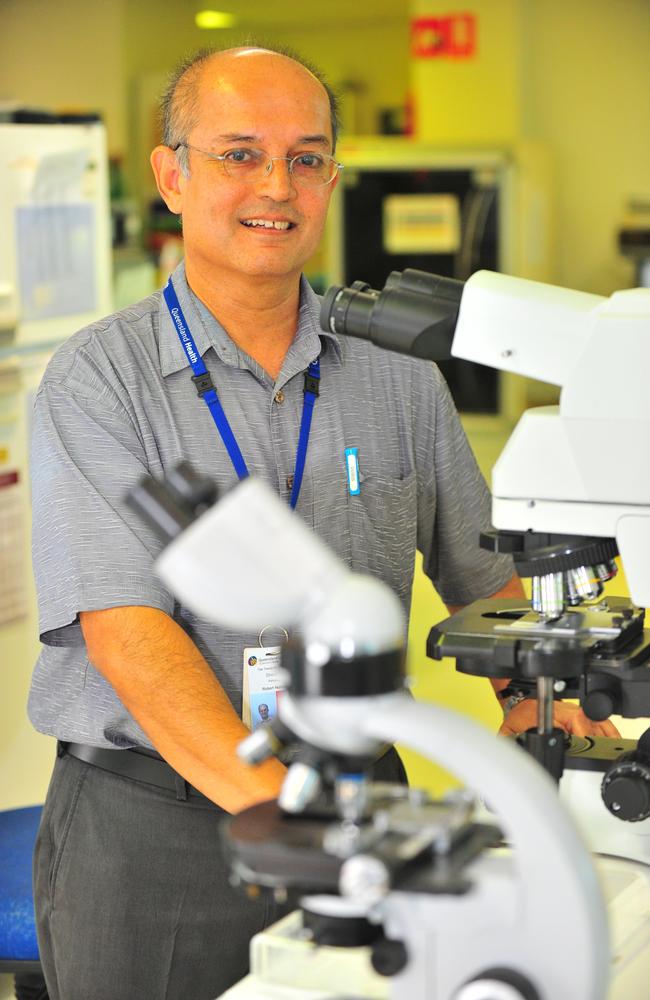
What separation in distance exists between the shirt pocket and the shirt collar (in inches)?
8.2

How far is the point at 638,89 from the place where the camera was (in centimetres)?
916


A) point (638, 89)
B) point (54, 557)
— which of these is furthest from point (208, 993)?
point (638, 89)

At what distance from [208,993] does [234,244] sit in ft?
3.42

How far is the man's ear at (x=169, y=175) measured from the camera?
1938 mm

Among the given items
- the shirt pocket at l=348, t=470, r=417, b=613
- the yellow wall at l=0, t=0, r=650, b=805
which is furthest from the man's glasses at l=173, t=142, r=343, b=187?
the yellow wall at l=0, t=0, r=650, b=805

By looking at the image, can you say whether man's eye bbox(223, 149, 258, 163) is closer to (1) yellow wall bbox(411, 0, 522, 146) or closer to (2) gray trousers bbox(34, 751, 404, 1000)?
(2) gray trousers bbox(34, 751, 404, 1000)

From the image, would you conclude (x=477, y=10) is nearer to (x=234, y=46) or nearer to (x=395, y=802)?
(x=234, y=46)

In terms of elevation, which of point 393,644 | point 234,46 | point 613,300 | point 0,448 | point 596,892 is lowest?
point 0,448

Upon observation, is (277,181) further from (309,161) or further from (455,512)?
(455,512)

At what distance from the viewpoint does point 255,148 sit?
1842 millimetres

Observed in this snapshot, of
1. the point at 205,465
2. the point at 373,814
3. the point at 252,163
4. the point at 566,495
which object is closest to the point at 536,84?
the point at 252,163

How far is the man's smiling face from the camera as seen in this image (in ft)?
6.03

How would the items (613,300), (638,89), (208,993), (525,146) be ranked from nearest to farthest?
(613,300) < (208,993) < (525,146) < (638,89)

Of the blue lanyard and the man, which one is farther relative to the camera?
the blue lanyard
